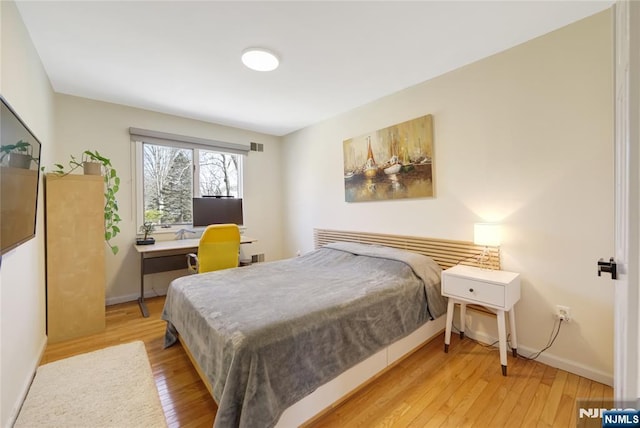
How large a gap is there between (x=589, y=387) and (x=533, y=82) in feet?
7.27

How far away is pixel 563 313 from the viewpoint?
6.37ft

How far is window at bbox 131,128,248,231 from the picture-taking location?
3605mm

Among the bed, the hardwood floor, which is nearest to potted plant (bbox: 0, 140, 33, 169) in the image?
the bed

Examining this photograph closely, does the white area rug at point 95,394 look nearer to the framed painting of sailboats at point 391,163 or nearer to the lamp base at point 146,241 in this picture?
the lamp base at point 146,241

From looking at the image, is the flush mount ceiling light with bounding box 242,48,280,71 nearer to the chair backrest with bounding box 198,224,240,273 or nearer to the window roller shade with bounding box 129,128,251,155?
the chair backrest with bounding box 198,224,240,273

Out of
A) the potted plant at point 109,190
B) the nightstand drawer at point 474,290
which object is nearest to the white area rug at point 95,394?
the potted plant at point 109,190

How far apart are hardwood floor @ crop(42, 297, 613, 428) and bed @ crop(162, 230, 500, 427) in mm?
121

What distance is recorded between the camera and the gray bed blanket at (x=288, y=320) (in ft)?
4.05

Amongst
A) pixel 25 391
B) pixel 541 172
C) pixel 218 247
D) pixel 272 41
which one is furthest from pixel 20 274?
pixel 541 172

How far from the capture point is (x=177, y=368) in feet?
6.57

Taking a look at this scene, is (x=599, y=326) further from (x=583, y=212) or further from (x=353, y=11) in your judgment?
(x=353, y=11)

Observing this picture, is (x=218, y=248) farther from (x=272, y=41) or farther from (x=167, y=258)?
(x=272, y=41)

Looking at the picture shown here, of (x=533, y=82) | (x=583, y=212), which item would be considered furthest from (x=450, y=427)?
(x=533, y=82)

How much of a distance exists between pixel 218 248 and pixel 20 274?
4.59 feet
